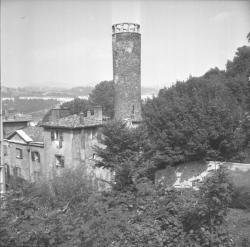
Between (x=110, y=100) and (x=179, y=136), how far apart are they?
34.4 m

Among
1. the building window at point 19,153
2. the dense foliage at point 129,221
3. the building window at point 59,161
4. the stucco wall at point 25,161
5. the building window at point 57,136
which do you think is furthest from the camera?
the building window at point 19,153

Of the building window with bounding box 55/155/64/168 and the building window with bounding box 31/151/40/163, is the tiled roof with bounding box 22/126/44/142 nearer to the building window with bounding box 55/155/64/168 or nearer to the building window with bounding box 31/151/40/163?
the building window with bounding box 31/151/40/163

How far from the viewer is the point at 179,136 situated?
47.1 feet

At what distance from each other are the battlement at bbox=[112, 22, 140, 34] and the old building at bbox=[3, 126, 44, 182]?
9.18m

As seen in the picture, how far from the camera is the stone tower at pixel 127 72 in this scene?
2122 centimetres

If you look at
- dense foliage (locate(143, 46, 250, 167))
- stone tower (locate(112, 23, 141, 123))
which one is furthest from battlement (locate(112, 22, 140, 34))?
dense foliage (locate(143, 46, 250, 167))

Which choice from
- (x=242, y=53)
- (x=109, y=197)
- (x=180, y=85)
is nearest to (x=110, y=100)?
(x=180, y=85)

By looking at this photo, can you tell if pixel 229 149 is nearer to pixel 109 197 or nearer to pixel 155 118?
pixel 155 118

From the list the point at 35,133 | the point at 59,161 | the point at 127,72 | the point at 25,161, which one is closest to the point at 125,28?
A: the point at 127,72

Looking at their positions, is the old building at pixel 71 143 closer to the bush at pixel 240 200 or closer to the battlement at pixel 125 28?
the battlement at pixel 125 28

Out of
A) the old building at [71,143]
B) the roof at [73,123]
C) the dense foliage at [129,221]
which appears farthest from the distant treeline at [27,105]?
the dense foliage at [129,221]

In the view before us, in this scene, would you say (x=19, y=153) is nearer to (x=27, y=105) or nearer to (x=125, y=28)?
(x=27, y=105)

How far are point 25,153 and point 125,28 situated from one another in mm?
11491

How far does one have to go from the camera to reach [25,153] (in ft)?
80.5
